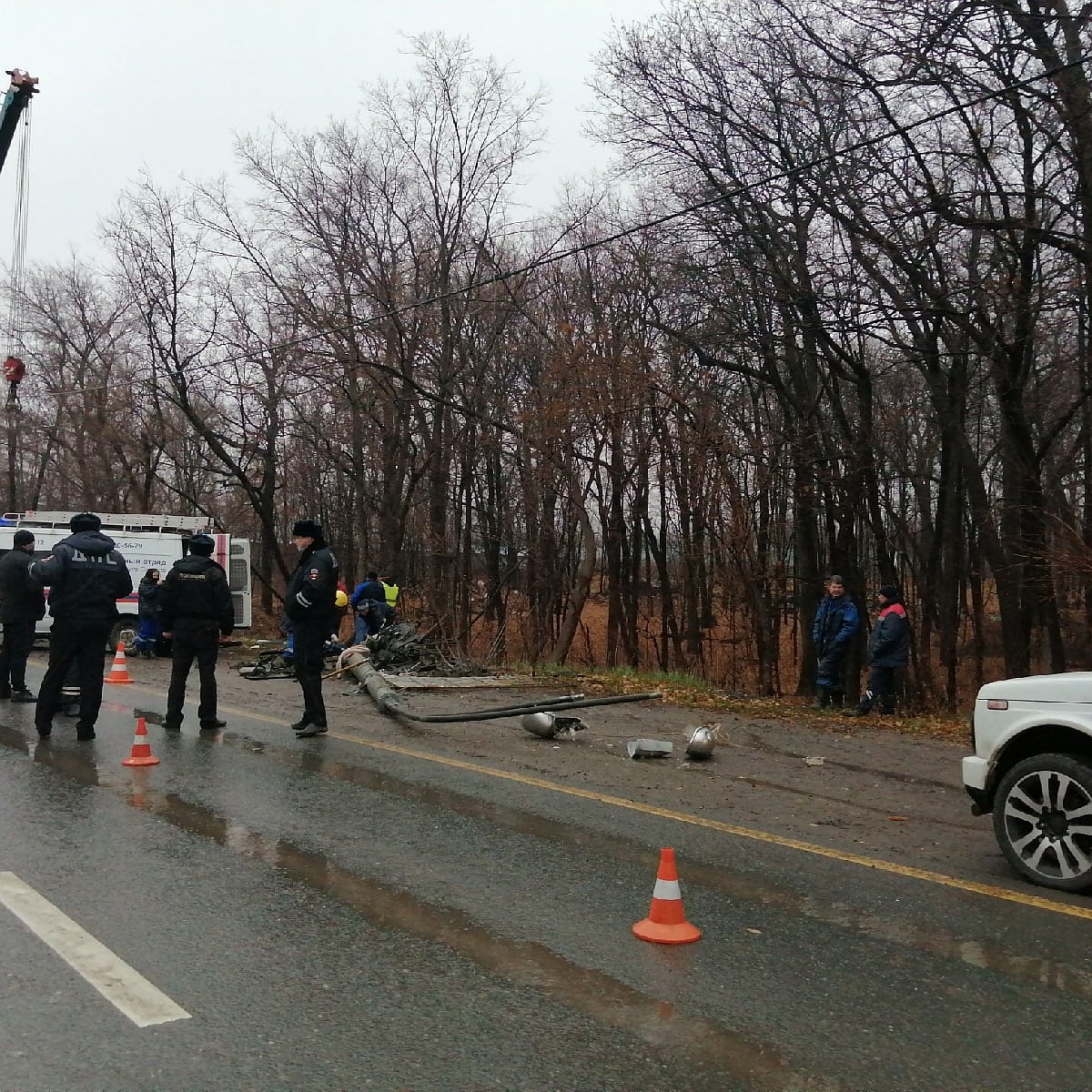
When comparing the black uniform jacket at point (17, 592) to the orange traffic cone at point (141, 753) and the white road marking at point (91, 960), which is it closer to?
the orange traffic cone at point (141, 753)

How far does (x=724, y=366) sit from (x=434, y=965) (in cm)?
1625

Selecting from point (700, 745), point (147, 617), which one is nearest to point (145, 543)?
point (147, 617)

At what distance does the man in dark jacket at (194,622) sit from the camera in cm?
987

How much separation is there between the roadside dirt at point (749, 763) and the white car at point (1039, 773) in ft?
0.93

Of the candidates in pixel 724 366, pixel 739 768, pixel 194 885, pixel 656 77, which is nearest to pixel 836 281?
pixel 724 366

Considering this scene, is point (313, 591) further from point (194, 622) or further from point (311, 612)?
point (194, 622)

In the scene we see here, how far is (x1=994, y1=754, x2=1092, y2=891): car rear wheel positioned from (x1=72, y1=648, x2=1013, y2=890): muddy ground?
0.60ft

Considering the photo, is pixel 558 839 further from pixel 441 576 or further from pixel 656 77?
pixel 441 576

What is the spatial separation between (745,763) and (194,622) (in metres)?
5.36

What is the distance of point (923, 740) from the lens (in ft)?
34.6

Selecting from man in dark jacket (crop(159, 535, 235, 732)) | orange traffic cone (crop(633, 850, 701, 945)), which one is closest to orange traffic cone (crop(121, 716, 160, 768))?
man in dark jacket (crop(159, 535, 235, 732))

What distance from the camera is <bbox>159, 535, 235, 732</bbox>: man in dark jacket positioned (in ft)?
32.4

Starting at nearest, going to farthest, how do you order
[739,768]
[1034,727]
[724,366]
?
[1034,727] → [739,768] → [724,366]

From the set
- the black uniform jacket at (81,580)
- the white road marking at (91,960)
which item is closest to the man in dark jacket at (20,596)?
the black uniform jacket at (81,580)
